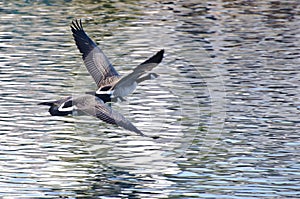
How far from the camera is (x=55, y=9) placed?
3391cm

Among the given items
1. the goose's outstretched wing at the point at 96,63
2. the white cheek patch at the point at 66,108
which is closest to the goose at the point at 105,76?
the goose's outstretched wing at the point at 96,63

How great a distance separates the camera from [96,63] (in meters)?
16.7

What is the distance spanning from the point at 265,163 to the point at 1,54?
458 inches

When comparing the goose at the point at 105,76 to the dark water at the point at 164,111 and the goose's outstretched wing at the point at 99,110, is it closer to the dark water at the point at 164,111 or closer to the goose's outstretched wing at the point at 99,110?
the goose's outstretched wing at the point at 99,110

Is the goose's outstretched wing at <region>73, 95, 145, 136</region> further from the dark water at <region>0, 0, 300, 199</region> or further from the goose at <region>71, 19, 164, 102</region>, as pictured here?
the dark water at <region>0, 0, 300, 199</region>

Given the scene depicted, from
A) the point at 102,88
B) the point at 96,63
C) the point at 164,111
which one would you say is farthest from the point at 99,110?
the point at 164,111

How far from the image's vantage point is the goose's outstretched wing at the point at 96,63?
16469mm

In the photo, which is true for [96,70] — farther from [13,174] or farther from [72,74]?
[72,74]

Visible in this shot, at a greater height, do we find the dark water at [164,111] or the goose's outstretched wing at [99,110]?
the goose's outstretched wing at [99,110]

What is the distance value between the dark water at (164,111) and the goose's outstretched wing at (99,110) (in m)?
0.85

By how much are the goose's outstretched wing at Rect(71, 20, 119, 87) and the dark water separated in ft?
3.24

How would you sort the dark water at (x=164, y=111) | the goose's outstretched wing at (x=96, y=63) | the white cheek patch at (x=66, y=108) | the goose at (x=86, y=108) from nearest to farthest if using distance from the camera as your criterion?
the dark water at (x=164, y=111), the goose at (x=86, y=108), the white cheek patch at (x=66, y=108), the goose's outstretched wing at (x=96, y=63)

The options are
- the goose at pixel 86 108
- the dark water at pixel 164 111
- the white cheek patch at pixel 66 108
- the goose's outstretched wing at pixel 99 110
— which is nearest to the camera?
the goose's outstretched wing at pixel 99 110

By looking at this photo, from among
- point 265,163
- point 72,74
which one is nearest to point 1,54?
point 72,74
